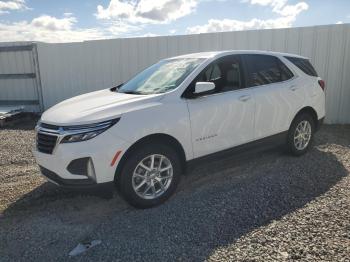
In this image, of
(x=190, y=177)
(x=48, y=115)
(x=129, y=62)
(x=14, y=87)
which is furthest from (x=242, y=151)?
(x=14, y=87)

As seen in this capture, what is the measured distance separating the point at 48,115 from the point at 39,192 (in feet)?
3.87

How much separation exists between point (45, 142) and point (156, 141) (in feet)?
4.05

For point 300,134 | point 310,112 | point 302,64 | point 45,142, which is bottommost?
point 300,134

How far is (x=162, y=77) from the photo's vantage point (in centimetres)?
452

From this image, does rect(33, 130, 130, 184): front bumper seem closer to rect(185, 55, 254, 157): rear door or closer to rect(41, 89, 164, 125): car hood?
rect(41, 89, 164, 125): car hood

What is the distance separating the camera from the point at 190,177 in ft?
15.9

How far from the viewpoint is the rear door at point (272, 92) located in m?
4.74

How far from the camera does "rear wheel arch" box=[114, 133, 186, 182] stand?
3594mm

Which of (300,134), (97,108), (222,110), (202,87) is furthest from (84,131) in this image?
(300,134)

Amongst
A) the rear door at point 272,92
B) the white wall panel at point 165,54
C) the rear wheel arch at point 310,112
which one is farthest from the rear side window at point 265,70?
the white wall panel at point 165,54

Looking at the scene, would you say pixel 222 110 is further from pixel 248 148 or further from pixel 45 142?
pixel 45 142

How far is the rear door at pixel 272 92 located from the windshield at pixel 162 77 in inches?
35.9

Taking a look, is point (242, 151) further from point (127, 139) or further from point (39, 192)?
point (39, 192)

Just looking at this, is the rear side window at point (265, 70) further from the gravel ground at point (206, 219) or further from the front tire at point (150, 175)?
the front tire at point (150, 175)
